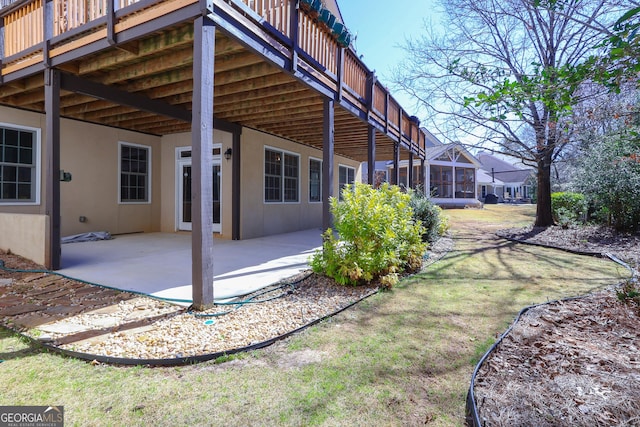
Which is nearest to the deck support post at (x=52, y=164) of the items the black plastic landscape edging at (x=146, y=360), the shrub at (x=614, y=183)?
the black plastic landscape edging at (x=146, y=360)

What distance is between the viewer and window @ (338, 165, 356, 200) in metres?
13.5

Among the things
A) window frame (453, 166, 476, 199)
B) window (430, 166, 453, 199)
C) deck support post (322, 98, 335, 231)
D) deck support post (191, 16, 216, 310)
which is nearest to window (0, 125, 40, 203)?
deck support post (191, 16, 216, 310)

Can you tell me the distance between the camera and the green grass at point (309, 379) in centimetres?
185

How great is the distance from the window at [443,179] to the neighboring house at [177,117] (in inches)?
446

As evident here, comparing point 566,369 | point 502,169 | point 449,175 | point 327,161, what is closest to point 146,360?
point 566,369

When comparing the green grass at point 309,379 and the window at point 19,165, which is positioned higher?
the window at point 19,165

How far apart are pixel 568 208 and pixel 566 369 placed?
10.4 meters

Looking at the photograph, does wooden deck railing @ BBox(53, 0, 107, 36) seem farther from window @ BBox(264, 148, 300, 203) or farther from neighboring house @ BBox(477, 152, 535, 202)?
neighboring house @ BBox(477, 152, 535, 202)

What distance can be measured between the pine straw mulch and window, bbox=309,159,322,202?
8411 mm

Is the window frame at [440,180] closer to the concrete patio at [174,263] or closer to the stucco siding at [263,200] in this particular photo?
the stucco siding at [263,200]

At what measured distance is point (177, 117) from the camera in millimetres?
6742

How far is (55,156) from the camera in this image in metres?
4.87

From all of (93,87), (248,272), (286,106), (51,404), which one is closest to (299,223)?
(286,106)

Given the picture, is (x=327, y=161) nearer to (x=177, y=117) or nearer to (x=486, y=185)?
(x=177, y=117)
